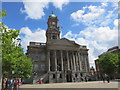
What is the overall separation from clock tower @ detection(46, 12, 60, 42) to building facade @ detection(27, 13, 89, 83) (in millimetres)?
7549

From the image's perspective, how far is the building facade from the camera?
5391cm

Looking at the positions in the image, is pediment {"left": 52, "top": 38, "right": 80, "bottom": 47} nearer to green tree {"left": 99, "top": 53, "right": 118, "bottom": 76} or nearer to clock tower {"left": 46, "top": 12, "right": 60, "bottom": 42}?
clock tower {"left": 46, "top": 12, "right": 60, "bottom": 42}

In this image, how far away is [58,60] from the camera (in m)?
60.1

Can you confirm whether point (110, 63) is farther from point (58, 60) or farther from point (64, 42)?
point (58, 60)

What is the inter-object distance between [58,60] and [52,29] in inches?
662

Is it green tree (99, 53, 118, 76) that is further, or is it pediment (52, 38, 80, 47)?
pediment (52, 38, 80, 47)

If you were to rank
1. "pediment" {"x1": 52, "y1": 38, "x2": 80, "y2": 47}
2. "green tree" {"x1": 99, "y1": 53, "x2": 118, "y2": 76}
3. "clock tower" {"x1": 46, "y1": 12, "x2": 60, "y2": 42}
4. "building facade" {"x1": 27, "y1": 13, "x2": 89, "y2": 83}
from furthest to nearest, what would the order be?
"clock tower" {"x1": 46, "y1": 12, "x2": 60, "y2": 42}
"pediment" {"x1": 52, "y1": 38, "x2": 80, "y2": 47}
"building facade" {"x1": 27, "y1": 13, "x2": 89, "y2": 83}
"green tree" {"x1": 99, "y1": 53, "x2": 118, "y2": 76}

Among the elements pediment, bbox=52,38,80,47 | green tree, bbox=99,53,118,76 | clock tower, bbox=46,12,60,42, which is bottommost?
green tree, bbox=99,53,118,76

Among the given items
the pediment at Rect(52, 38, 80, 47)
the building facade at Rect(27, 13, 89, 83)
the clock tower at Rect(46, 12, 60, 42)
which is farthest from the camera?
the clock tower at Rect(46, 12, 60, 42)

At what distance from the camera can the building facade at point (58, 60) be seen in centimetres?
5391

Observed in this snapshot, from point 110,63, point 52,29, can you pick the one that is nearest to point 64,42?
point 52,29

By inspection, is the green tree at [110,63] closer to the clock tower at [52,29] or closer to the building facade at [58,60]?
the building facade at [58,60]

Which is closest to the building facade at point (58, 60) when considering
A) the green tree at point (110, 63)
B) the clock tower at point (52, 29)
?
the clock tower at point (52, 29)

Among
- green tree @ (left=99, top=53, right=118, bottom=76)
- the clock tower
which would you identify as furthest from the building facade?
green tree @ (left=99, top=53, right=118, bottom=76)
